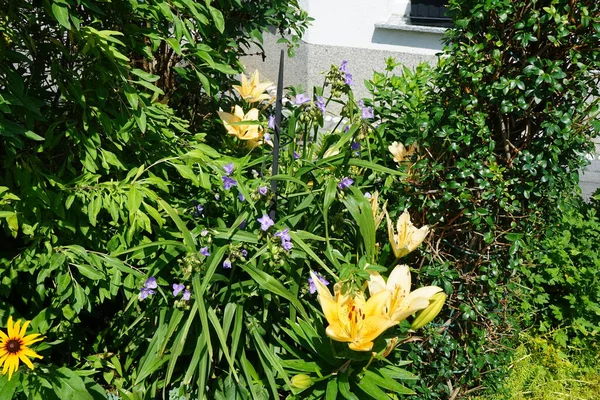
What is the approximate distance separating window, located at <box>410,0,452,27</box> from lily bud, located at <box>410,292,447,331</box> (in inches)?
167

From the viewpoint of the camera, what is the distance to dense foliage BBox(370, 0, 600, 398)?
206cm

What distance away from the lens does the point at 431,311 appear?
86.4 inches

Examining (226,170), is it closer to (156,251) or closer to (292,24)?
(156,251)

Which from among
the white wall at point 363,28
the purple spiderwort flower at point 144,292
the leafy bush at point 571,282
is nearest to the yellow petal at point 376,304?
the purple spiderwort flower at point 144,292

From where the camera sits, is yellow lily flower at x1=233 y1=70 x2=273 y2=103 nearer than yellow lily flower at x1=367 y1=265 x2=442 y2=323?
No

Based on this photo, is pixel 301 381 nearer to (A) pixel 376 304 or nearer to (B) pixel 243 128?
(A) pixel 376 304

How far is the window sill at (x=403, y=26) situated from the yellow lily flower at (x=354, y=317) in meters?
4.19

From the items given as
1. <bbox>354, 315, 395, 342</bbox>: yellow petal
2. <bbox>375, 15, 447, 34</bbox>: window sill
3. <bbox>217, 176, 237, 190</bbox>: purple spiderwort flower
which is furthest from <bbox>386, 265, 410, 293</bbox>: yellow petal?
<bbox>375, 15, 447, 34</bbox>: window sill

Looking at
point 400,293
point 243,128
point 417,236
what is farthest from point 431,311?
point 243,128

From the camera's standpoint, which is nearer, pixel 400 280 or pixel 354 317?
pixel 354 317

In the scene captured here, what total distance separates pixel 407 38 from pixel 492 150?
4.01 m

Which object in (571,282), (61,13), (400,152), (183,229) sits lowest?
(571,282)

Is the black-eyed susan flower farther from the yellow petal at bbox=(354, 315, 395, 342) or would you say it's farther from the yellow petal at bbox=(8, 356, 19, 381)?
the yellow petal at bbox=(354, 315, 395, 342)

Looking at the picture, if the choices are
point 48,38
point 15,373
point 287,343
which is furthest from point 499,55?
point 15,373
